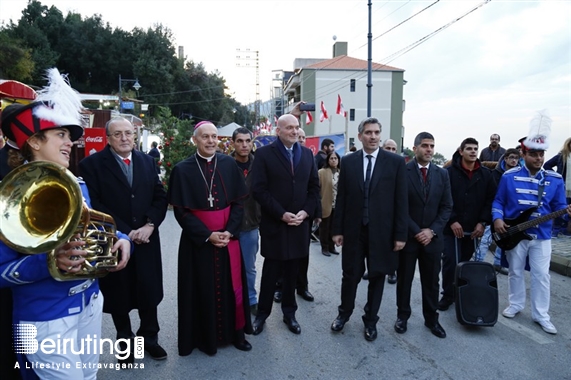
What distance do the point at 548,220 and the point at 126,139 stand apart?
4333 millimetres

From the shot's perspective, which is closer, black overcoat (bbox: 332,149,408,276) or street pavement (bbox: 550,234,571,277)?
black overcoat (bbox: 332,149,408,276)

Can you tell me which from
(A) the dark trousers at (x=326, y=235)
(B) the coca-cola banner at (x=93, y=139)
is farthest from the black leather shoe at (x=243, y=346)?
(B) the coca-cola banner at (x=93, y=139)

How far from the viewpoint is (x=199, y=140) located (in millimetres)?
3523

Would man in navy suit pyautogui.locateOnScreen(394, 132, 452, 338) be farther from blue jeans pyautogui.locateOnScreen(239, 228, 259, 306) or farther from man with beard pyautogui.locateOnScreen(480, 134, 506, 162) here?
man with beard pyautogui.locateOnScreen(480, 134, 506, 162)

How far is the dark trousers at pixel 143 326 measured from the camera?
10.9 ft

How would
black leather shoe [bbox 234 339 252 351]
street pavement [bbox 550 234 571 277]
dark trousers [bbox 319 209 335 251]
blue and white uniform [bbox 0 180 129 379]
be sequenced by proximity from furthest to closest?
dark trousers [bbox 319 209 335 251], street pavement [bbox 550 234 571 277], black leather shoe [bbox 234 339 252 351], blue and white uniform [bbox 0 180 129 379]

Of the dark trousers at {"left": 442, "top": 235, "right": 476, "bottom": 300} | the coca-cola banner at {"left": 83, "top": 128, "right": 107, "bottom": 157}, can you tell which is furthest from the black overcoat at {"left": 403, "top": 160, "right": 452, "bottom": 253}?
the coca-cola banner at {"left": 83, "top": 128, "right": 107, "bottom": 157}

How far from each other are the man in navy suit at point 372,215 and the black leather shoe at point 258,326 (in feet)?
2.49

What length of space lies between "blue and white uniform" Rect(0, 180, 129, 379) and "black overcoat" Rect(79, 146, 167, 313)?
3.67ft

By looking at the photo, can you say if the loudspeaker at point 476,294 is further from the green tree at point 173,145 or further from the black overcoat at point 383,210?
the green tree at point 173,145

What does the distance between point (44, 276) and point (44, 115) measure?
2.70 feet

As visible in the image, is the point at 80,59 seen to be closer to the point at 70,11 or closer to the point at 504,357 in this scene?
the point at 70,11

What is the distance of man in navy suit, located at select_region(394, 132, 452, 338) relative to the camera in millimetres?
4004

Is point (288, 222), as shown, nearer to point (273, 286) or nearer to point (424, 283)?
point (273, 286)
